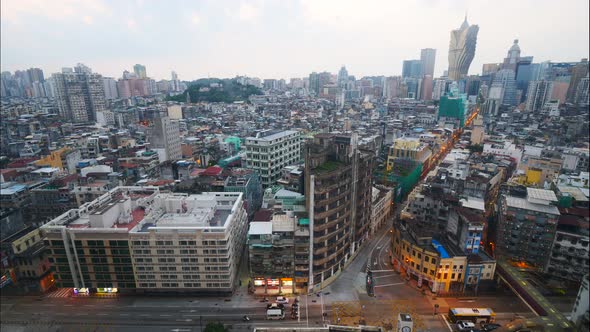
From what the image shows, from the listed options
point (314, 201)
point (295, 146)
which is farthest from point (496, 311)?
point (295, 146)

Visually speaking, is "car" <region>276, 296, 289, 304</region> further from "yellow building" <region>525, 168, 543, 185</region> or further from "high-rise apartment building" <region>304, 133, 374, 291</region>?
"yellow building" <region>525, 168, 543, 185</region>

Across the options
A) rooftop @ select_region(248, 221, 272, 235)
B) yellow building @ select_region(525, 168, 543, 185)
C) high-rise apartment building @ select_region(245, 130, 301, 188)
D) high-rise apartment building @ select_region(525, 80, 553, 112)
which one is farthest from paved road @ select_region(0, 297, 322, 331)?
high-rise apartment building @ select_region(525, 80, 553, 112)

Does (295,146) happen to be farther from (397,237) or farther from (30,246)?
(30,246)

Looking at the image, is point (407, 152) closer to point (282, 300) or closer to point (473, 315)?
point (473, 315)

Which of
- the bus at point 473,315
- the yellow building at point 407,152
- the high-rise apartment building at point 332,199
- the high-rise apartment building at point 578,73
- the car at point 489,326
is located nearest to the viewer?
the high-rise apartment building at point 578,73

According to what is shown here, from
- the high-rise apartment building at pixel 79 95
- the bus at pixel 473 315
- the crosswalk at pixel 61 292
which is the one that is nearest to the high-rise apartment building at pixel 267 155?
the crosswalk at pixel 61 292

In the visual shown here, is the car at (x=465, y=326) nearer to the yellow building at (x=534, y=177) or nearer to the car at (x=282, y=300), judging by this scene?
the car at (x=282, y=300)

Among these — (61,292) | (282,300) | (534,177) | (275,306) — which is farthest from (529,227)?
(61,292)
